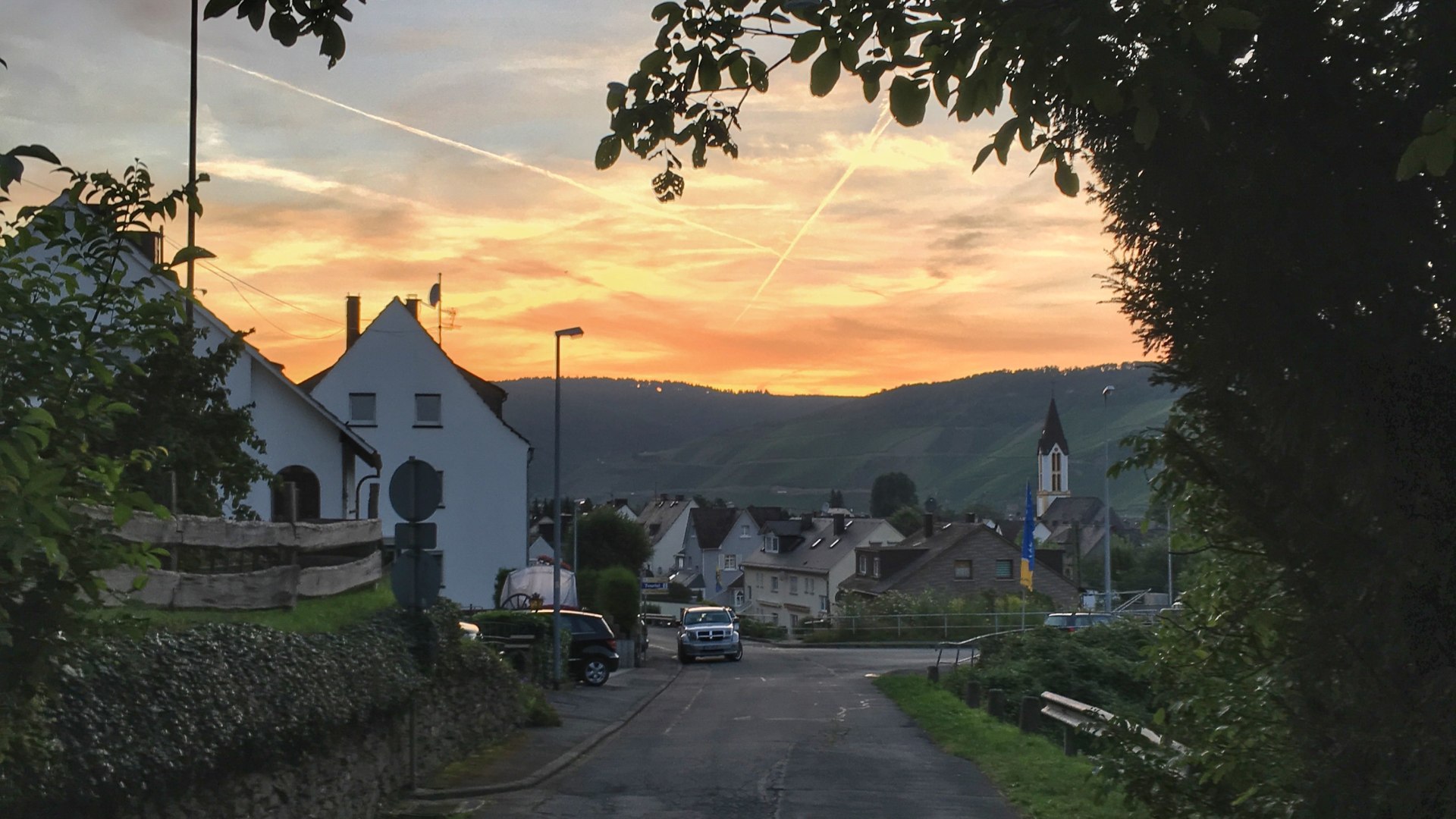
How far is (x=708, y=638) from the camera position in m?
47.9

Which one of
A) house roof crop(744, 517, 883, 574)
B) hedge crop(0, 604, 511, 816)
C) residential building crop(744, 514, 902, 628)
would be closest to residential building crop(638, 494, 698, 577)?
house roof crop(744, 517, 883, 574)

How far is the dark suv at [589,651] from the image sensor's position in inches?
1272

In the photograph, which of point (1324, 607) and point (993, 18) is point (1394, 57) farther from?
point (1324, 607)

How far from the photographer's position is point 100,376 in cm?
548

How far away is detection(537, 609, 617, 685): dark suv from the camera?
32.3m

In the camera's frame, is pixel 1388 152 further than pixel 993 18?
Yes

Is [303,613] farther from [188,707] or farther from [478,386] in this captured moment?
[478,386]

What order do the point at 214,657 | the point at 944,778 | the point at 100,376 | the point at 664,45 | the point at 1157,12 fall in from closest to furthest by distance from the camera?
the point at 1157,12 < the point at 664,45 < the point at 100,376 < the point at 214,657 < the point at 944,778

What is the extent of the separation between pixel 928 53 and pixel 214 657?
252 inches

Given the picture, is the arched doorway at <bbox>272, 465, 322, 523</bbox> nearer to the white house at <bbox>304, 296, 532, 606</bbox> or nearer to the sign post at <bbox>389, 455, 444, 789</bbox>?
the white house at <bbox>304, 296, 532, 606</bbox>

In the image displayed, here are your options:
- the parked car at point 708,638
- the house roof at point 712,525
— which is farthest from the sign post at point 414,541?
the house roof at point 712,525

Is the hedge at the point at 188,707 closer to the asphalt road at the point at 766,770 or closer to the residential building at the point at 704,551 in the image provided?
the asphalt road at the point at 766,770

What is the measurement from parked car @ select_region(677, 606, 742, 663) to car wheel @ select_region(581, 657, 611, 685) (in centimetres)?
1531

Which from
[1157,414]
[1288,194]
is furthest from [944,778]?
[1288,194]
